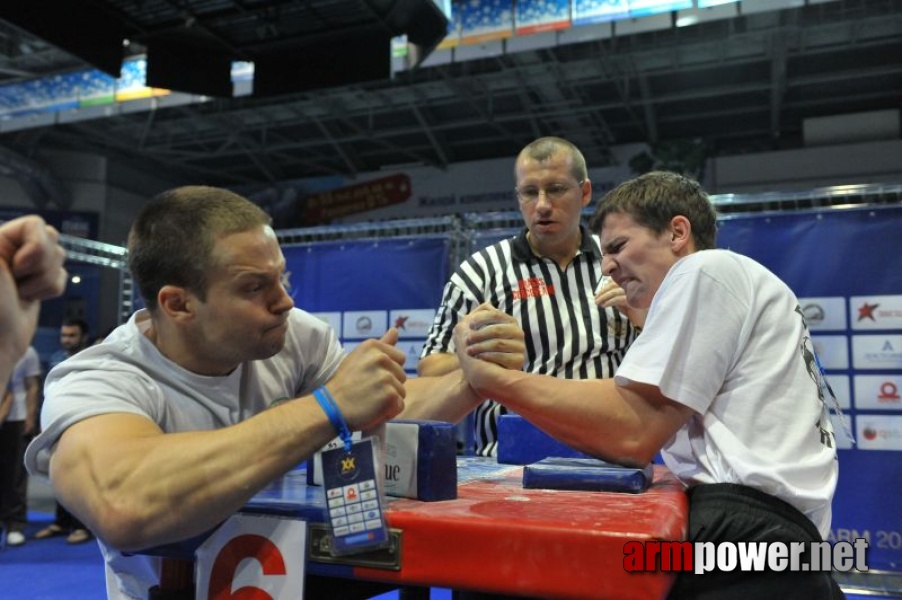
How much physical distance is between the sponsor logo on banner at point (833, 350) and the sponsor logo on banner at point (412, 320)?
2.42 metres

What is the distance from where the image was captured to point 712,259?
4.07ft

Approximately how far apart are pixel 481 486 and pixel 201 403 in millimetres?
571

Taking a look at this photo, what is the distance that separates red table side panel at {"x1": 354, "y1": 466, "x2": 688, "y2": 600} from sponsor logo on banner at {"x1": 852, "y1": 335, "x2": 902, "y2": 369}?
3530mm

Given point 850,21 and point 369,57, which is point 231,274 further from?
point 850,21

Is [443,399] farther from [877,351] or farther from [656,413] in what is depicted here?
[877,351]

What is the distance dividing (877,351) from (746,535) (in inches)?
134

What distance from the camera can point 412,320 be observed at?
493 centimetres

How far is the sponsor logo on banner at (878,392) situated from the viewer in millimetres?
3838

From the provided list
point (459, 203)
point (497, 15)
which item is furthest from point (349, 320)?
point (459, 203)

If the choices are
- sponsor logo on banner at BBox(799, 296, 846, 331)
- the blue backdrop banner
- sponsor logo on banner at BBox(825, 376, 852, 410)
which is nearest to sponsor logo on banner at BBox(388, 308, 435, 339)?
the blue backdrop banner

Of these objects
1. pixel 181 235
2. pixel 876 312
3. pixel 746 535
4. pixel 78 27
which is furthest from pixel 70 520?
pixel 876 312

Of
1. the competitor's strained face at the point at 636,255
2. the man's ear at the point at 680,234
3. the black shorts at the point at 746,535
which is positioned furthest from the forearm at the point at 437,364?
the black shorts at the point at 746,535

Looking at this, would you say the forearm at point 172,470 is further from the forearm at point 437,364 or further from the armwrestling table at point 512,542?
the forearm at point 437,364

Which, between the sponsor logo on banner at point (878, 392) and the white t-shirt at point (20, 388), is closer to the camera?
the sponsor logo on banner at point (878, 392)
